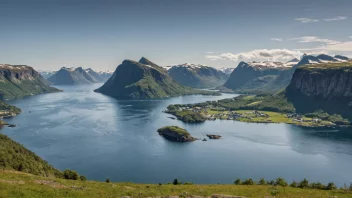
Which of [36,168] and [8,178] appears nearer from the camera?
[8,178]

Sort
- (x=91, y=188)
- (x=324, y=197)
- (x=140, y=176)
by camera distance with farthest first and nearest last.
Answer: (x=140, y=176), (x=91, y=188), (x=324, y=197)

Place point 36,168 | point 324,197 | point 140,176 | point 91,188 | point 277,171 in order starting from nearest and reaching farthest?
point 324,197, point 91,188, point 36,168, point 140,176, point 277,171

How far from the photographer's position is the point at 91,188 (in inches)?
1882

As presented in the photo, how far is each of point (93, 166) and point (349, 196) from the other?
467 feet

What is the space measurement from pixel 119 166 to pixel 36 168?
9450 centimetres

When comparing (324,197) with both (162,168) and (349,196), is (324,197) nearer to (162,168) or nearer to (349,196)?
(349,196)

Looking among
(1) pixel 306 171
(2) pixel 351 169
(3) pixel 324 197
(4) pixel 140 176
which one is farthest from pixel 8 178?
(2) pixel 351 169

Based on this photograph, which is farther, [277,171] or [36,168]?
[277,171]

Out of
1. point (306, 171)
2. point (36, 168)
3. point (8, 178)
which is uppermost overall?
point (8, 178)

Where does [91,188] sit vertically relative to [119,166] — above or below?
above

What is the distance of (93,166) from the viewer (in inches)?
6496

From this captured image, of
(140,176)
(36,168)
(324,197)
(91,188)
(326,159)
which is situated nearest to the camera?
(324,197)

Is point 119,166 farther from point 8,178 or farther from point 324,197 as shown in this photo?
point 324,197

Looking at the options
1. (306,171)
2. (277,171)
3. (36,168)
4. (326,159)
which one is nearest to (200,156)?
(277,171)
